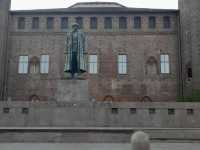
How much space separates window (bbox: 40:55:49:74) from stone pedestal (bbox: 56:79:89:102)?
2028cm

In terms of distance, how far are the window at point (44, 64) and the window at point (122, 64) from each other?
8.11m

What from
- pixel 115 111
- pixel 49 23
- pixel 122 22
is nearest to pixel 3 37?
pixel 49 23

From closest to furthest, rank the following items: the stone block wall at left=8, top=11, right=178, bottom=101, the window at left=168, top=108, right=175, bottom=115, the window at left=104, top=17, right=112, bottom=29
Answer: the window at left=168, top=108, right=175, bottom=115 → the stone block wall at left=8, top=11, right=178, bottom=101 → the window at left=104, top=17, right=112, bottom=29

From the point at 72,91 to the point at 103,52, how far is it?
20.7 metres

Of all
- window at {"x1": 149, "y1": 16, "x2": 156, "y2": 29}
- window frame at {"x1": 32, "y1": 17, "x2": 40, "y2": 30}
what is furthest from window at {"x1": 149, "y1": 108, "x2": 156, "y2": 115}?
window frame at {"x1": 32, "y1": 17, "x2": 40, "y2": 30}

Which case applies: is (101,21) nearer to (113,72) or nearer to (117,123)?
(113,72)

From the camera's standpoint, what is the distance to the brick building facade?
38562mm

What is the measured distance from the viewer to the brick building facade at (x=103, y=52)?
38.6m

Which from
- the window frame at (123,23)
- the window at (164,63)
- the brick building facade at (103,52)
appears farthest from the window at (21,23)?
the window at (164,63)

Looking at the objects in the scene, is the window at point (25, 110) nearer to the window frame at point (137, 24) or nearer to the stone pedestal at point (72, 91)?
the stone pedestal at point (72, 91)

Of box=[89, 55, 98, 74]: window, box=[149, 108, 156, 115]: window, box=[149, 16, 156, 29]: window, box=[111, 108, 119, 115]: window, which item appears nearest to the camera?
box=[111, 108, 119, 115]: window

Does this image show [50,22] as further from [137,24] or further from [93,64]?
[137,24]

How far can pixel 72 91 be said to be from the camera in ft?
64.1

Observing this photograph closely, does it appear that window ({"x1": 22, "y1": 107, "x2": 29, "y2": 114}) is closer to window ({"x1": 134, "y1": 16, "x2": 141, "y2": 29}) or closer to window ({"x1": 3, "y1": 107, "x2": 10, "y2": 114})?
window ({"x1": 3, "y1": 107, "x2": 10, "y2": 114})
